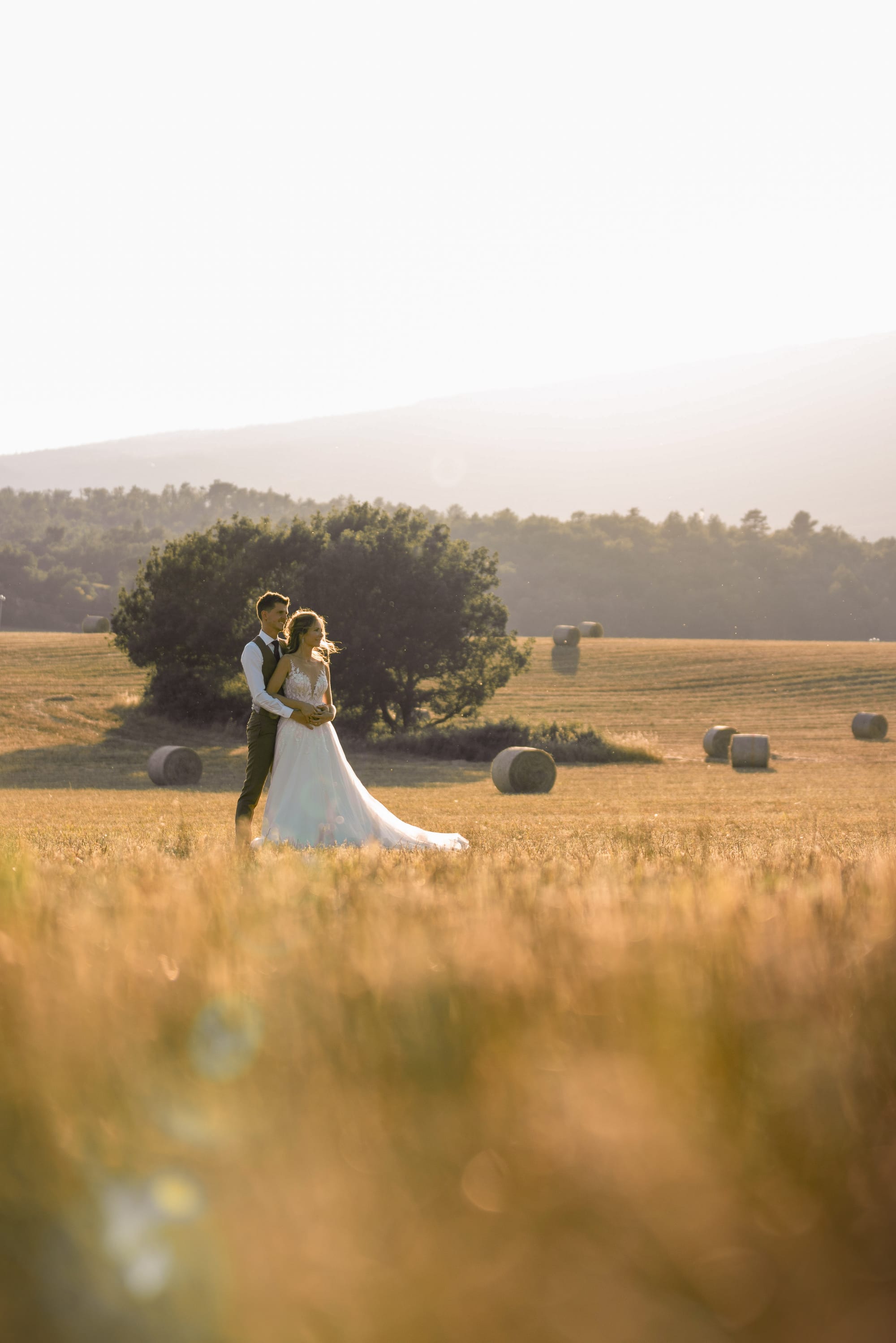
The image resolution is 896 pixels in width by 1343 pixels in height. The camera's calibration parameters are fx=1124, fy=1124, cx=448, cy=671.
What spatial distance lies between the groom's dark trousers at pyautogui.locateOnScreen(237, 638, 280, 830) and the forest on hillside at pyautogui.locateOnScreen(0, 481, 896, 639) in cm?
9592

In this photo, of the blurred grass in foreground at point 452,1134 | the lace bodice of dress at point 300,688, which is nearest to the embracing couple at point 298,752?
the lace bodice of dress at point 300,688

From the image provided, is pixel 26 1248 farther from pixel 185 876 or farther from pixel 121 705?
pixel 121 705

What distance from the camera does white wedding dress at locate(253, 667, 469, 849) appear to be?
11.4m

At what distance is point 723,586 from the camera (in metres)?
120

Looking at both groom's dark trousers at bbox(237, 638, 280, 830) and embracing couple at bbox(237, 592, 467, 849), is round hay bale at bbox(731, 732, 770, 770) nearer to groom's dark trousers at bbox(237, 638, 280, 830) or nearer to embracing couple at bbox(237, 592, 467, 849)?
embracing couple at bbox(237, 592, 467, 849)

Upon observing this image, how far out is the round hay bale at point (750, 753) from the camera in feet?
112

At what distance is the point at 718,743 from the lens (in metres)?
37.9

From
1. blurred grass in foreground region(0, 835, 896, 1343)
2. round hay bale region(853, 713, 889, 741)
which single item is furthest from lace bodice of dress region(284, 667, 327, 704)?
round hay bale region(853, 713, 889, 741)

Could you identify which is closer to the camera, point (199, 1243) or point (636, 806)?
point (199, 1243)

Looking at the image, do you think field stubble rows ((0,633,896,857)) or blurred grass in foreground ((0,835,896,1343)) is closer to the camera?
blurred grass in foreground ((0,835,896,1343))

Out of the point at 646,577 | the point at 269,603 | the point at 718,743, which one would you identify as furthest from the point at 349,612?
the point at 646,577

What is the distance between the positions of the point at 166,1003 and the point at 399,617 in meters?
37.7

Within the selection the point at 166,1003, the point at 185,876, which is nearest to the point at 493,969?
the point at 166,1003

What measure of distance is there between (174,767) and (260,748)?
1663cm
